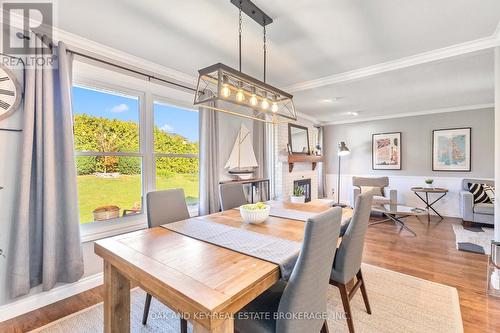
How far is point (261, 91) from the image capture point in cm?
202

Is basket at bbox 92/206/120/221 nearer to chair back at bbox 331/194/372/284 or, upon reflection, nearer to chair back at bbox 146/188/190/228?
chair back at bbox 146/188/190/228

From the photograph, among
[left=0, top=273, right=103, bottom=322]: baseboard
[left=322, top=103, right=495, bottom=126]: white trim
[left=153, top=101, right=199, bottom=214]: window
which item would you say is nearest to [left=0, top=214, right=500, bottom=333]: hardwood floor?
[left=0, top=273, right=103, bottom=322]: baseboard

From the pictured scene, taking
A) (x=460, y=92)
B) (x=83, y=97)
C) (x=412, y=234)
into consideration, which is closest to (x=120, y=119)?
(x=83, y=97)

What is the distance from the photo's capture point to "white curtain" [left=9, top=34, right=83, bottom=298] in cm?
180

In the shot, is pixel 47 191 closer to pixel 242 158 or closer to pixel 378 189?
pixel 242 158

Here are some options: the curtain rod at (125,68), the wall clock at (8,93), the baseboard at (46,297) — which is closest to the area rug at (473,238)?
the curtain rod at (125,68)

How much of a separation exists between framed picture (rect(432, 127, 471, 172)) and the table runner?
525 cm

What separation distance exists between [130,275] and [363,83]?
141 inches

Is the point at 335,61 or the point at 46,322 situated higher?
the point at 335,61

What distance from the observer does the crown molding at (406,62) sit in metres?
2.20

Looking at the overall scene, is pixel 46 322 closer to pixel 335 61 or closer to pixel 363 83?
pixel 335 61

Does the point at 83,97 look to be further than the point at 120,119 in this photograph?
No

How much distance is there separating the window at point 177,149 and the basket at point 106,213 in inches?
20.0

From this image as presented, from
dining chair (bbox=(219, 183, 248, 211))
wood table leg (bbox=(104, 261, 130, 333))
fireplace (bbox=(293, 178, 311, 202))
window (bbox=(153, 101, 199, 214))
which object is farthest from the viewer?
fireplace (bbox=(293, 178, 311, 202))
